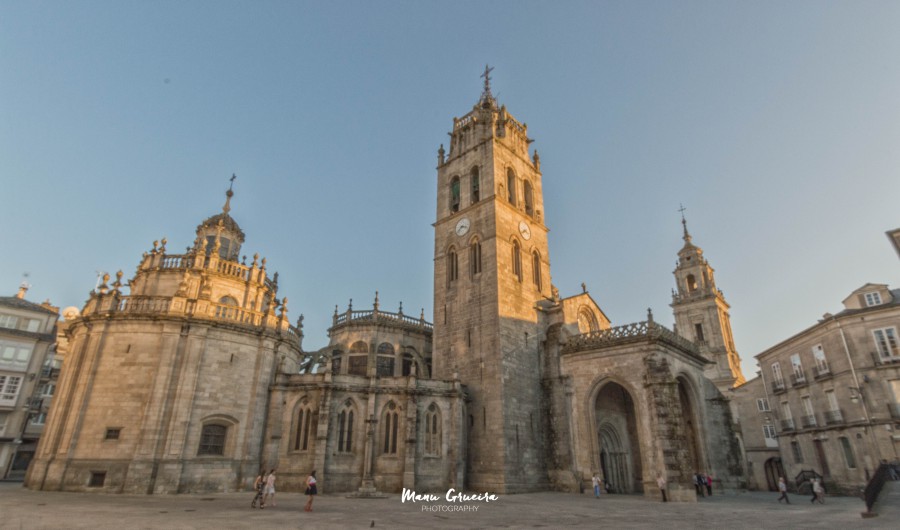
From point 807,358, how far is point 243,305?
121 feet

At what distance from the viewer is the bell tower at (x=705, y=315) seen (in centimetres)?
4972

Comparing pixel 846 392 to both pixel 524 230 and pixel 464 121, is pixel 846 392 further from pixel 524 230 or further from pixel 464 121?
pixel 464 121

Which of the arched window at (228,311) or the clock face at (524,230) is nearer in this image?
the arched window at (228,311)

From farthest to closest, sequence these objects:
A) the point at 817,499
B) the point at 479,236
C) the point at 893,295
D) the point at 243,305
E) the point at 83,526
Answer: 1. the point at 479,236
2. the point at 893,295
3. the point at 243,305
4. the point at 817,499
5. the point at 83,526

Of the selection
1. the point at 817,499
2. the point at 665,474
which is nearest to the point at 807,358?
the point at 817,499

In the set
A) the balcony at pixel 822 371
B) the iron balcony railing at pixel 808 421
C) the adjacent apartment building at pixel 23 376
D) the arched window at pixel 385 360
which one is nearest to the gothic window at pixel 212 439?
the arched window at pixel 385 360

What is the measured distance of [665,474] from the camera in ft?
73.4

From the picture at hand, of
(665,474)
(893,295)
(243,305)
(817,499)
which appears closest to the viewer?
(665,474)

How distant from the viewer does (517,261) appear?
32062 millimetres

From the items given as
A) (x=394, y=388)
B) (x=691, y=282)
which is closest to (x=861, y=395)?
(x=394, y=388)

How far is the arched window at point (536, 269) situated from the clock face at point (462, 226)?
521 cm

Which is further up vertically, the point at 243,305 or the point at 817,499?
the point at 243,305

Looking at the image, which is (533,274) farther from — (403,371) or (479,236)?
(403,371)

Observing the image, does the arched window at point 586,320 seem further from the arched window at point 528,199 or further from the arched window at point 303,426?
the arched window at point 303,426
